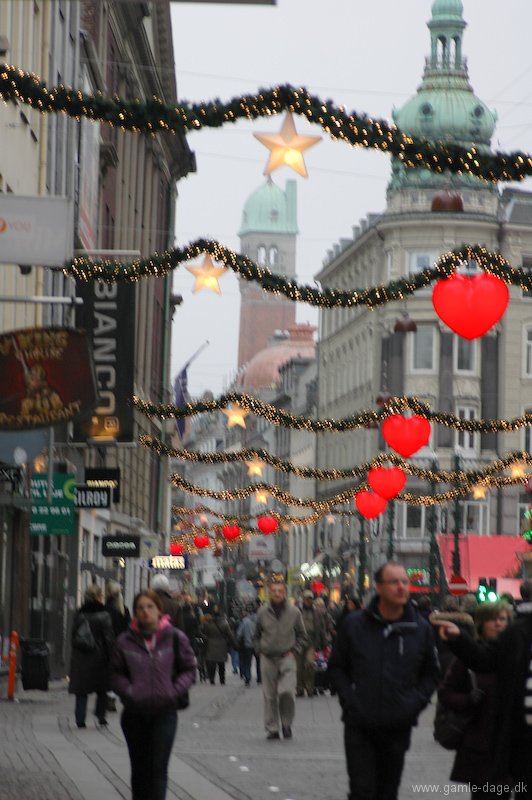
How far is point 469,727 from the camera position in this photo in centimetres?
1062

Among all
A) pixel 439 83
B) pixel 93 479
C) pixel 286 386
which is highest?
pixel 439 83

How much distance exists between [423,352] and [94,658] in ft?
237

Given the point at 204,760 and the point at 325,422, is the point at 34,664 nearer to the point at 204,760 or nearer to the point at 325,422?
the point at 204,760

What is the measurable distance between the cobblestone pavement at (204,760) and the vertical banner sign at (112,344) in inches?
443

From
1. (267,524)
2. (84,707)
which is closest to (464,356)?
(267,524)

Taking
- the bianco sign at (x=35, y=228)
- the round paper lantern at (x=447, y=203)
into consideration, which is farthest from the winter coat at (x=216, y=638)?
the bianco sign at (x=35, y=228)

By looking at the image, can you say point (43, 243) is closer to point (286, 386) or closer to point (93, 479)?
point (93, 479)

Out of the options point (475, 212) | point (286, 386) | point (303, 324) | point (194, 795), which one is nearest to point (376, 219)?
point (475, 212)

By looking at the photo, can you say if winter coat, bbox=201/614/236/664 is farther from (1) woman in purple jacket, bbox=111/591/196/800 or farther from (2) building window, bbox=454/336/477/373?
(2) building window, bbox=454/336/477/373

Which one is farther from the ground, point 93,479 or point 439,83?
point 439,83

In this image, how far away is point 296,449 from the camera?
126312 mm

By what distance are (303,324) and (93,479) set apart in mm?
134108

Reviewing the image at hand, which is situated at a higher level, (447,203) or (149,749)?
(447,203)

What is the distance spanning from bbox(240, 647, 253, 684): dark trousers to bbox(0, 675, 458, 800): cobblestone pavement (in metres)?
12.7
